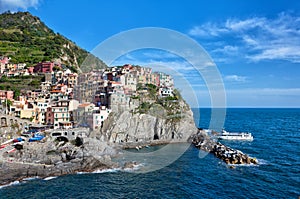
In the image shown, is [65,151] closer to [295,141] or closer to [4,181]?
[4,181]

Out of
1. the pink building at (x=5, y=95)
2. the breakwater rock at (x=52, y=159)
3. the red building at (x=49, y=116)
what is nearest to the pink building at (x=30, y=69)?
the pink building at (x=5, y=95)

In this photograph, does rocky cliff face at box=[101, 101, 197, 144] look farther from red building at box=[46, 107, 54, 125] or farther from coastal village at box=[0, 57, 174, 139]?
red building at box=[46, 107, 54, 125]

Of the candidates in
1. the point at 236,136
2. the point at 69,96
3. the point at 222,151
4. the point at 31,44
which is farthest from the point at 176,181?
the point at 31,44

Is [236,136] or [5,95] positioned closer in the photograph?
[5,95]

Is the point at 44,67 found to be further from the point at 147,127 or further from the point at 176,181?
the point at 176,181

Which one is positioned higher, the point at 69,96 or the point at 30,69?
the point at 30,69

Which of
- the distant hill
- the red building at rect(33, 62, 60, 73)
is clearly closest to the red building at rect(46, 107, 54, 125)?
the distant hill
